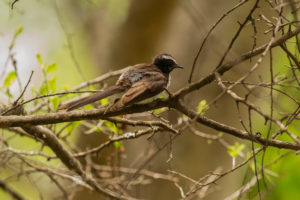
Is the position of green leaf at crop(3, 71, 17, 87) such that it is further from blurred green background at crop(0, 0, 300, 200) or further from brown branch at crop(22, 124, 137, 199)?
blurred green background at crop(0, 0, 300, 200)

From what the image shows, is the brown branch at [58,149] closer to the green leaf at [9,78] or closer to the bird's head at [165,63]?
the green leaf at [9,78]

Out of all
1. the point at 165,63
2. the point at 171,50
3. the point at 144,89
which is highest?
the point at 171,50

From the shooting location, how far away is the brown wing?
3.34 m

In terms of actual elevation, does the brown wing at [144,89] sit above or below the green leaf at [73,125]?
below

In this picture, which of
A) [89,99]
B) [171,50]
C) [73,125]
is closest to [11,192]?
[89,99]

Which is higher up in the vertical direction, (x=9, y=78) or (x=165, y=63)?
(x=9, y=78)

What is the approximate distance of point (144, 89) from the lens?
12.1ft

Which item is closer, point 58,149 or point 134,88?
point 134,88

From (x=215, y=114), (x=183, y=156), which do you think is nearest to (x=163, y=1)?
(x=215, y=114)

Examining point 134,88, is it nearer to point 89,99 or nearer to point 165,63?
point 89,99

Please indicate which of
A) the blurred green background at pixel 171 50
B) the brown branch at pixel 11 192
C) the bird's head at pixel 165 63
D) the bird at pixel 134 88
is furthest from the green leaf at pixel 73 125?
the brown branch at pixel 11 192

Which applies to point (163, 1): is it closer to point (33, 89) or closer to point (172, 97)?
point (33, 89)

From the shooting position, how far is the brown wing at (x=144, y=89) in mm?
3341

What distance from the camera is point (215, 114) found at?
7246 mm
